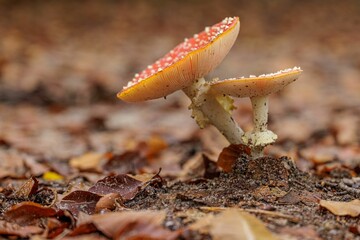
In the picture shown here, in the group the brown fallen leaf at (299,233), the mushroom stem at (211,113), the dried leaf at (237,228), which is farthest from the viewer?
the mushroom stem at (211,113)

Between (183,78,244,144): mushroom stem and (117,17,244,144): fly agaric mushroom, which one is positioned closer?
(117,17,244,144): fly agaric mushroom

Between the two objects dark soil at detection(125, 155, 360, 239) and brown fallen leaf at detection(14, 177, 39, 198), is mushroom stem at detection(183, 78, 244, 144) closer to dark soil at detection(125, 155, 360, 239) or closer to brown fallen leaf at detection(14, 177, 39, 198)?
dark soil at detection(125, 155, 360, 239)

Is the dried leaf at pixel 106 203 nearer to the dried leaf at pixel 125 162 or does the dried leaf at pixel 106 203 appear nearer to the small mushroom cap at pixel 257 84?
the small mushroom cap at pixel 257 84

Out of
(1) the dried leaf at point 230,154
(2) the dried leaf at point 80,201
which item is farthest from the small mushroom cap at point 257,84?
(2) the dried leaf at point 80,201

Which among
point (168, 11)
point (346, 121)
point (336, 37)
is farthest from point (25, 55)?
point (336, 37)

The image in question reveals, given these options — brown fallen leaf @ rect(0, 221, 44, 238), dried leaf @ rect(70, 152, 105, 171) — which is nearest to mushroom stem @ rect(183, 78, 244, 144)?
brown fallen leaf @ rect(0, 221, 44, 238)

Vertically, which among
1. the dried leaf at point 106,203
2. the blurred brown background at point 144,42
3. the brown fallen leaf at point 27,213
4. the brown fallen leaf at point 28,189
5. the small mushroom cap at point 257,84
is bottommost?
the brown fallen leaf at point 27,213

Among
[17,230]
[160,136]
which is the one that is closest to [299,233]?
[17,230]
